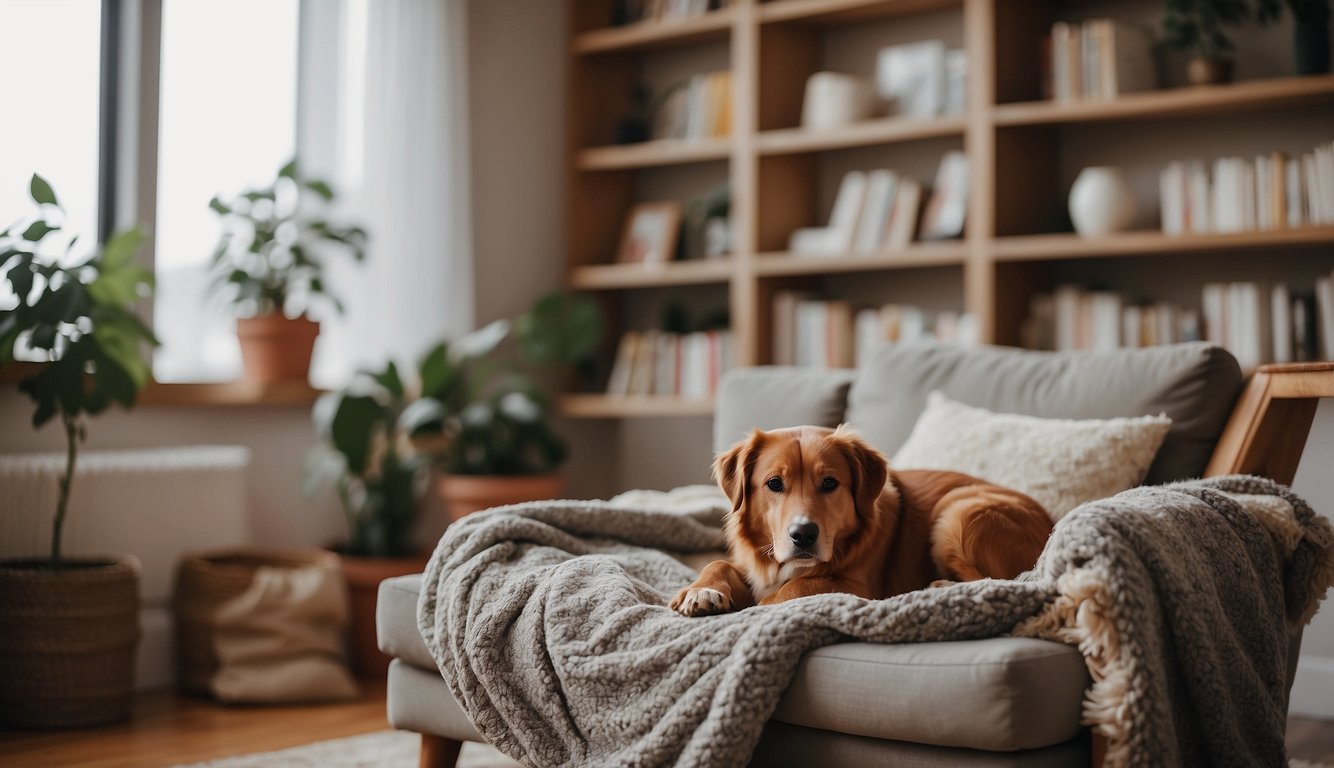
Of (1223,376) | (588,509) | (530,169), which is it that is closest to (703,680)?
(588,509)

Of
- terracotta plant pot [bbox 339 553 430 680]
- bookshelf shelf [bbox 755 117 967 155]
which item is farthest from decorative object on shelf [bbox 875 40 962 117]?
terracotta plant pot [bbox 339 553 430 680]

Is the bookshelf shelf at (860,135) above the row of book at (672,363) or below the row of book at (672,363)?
above

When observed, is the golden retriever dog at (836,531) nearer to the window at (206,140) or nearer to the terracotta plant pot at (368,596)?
the terracotta plant pot at (368,596)

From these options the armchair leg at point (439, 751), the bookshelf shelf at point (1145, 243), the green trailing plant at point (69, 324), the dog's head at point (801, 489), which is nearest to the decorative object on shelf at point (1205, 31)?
the bookshelf shelf at point (1145, 243)

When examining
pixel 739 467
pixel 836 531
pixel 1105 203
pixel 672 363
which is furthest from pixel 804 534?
pixel 672 363

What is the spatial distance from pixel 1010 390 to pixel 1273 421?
48 cm

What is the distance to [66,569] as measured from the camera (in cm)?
317

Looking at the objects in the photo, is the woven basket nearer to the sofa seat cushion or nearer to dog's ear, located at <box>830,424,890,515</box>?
dog's ear, located at <box>830,424,890,515</box>

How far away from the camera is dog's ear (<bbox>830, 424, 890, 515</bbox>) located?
2.06 m

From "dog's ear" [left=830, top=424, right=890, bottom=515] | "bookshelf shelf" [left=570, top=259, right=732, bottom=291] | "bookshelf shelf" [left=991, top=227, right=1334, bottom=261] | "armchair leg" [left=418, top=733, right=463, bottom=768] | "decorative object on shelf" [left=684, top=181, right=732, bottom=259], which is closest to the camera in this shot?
"dog's ear" [left=830, top=424, right=890, bottom=515]

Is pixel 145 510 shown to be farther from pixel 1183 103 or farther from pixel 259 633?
pixel 1183 103

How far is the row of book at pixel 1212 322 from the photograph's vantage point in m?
3.37

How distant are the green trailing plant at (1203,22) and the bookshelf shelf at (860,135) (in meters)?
0.61

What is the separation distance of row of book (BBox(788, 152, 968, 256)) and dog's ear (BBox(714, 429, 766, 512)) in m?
1.96
